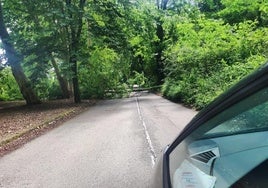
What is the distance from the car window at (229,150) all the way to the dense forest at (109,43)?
12.2 meters

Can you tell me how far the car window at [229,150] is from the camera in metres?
1.60

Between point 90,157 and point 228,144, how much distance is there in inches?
253

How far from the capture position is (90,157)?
8.14m

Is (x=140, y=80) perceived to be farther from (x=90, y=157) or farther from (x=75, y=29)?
(x=90, y=157)

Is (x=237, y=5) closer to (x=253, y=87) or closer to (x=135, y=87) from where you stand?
(x=135, y=87)

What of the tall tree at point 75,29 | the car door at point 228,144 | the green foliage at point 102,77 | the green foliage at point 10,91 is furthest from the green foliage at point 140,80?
the car door at point 228,144

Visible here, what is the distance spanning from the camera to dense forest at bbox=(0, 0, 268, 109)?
18125mm

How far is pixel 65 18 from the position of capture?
65.6 ft

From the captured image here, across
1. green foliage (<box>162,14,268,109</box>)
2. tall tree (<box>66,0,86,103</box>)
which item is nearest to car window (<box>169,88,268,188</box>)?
green foliage (<box>162,14,268,109</box>)

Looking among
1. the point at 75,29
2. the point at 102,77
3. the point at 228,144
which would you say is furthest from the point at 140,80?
the point at 228,144

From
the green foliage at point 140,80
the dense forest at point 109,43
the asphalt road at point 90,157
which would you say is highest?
the dense forest at point 109,43

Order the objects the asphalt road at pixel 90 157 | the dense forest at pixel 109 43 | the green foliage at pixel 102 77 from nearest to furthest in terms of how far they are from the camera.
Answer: the asphalt road at pixel 90 157, the dense forest at pixel 109 43, the green foliage at pixel 102 77

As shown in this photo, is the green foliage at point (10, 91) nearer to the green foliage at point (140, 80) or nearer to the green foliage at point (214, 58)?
the green foliage at point (140, 80)

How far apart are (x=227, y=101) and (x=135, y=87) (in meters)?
43.1
